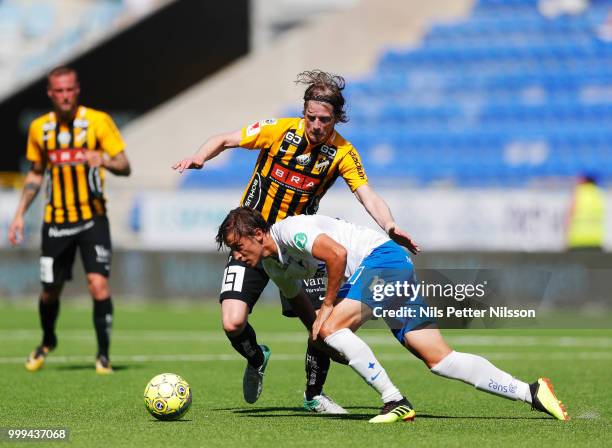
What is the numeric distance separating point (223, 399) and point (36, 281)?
11.9m

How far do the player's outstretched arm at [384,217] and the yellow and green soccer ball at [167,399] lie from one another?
5.11 feet

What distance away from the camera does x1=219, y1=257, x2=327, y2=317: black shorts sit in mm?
7707

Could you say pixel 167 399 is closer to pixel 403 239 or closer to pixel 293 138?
pixel 403 239

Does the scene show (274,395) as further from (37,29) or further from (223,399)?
(37,29)

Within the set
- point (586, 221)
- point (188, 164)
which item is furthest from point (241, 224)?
point (586, 221)

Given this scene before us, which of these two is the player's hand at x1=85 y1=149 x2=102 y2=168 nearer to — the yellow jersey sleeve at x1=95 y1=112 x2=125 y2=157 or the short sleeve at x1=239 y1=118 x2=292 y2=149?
the yellow jersey sleeve at x1=95 y1=112 x2=125 y2=157

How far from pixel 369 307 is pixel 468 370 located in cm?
68

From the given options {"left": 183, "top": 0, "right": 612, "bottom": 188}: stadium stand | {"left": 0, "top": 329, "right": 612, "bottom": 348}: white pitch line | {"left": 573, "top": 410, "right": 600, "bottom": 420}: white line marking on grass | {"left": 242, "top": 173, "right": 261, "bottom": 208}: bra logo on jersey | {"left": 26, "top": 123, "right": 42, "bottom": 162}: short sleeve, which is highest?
{"left": 183, "top": 0, "right": 612, "bottom": 188}: stadium stand

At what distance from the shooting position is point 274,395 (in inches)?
346

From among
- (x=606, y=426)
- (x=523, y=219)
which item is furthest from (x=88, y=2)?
(x=606, y=426)

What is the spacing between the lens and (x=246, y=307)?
768 centimetres

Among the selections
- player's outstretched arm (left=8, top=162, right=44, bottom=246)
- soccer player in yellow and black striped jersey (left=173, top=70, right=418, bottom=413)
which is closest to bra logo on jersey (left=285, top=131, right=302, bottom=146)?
soccer player in yellow and black striped jersey (left=173, top=70, right=418, bottom=413)

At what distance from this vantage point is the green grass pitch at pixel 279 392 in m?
6.47

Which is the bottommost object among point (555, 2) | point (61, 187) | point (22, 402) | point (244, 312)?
point (22, 402)
